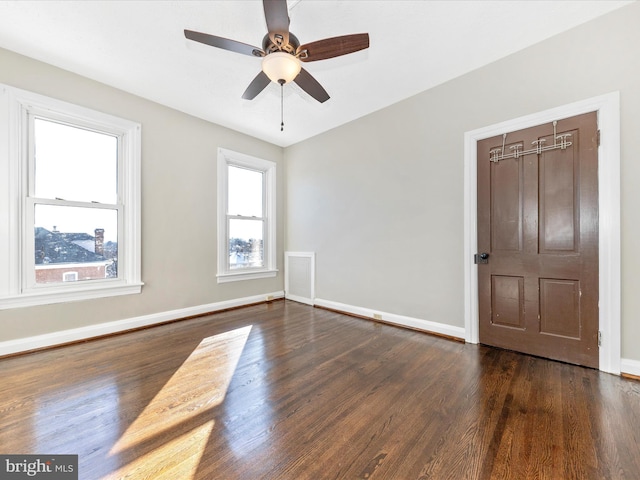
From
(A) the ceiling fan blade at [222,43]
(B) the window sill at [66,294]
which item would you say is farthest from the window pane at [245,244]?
(A) the ceiling fan blade at [222,43]

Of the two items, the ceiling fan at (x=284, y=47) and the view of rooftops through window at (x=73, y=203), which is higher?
the ceiling fan at (x=284, y=47)

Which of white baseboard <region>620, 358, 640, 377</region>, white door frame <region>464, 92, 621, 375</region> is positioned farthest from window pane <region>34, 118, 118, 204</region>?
white baseboard <region>620, 358, 640, 377</region>

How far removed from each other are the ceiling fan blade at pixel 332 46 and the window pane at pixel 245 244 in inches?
113

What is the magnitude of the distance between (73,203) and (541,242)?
4.66m

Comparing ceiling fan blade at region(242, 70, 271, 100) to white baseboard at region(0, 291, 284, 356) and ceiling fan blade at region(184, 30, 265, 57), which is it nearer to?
ceiling fan blade at region(184, 30, 265, 57)

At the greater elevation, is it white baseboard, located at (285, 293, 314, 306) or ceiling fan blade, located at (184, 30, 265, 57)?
ceiling fan blade, located at (184, 30, 265, 57)

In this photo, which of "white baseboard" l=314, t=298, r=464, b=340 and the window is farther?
the window

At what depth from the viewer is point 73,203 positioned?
281 centimetres

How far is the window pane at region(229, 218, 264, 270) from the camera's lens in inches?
167

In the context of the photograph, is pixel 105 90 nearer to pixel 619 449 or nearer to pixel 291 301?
pixel 291 301

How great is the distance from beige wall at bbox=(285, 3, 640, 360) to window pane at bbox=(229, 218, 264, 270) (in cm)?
67

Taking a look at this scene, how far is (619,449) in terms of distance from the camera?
4.35 feet

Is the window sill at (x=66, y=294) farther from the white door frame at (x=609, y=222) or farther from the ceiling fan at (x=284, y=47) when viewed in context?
the white door frame at (x=609, y=222)

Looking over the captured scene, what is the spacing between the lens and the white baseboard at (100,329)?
248 cm
